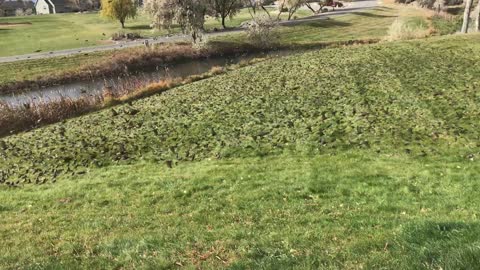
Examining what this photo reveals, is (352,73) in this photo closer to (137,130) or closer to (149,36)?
(137,130)

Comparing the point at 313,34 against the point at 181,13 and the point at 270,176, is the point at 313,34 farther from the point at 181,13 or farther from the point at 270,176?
the point at 270,176


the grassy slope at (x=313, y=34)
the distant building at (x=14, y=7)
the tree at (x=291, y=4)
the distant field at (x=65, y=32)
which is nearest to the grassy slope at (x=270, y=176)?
the grassy slope at (x=313, y=34)

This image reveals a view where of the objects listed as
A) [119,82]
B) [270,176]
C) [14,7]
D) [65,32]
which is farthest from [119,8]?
[14,7]

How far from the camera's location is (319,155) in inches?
768

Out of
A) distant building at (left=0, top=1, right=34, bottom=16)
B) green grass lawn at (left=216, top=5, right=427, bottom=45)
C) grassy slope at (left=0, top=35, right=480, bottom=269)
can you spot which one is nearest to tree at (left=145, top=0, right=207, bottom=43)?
green grass lawn at (left=216, top=5, right=427, bottom=45)

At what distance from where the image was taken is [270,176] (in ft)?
56.4

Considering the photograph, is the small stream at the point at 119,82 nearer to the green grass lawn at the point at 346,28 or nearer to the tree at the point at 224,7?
the green grass lawn at the point at 346,28

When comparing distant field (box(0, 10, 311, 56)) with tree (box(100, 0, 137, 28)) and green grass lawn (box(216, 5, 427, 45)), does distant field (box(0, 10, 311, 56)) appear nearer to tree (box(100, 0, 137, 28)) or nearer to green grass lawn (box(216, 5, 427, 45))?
tree (box(100, 0, 137, 28))

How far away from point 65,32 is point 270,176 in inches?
3142

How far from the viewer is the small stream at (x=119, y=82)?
1734 inches

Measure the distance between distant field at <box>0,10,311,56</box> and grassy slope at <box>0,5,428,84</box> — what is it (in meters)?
11.3

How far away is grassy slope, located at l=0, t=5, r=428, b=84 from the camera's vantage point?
181 feet

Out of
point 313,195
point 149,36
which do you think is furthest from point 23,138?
point 149,36

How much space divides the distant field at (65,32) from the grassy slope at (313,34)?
11256 millimetres
